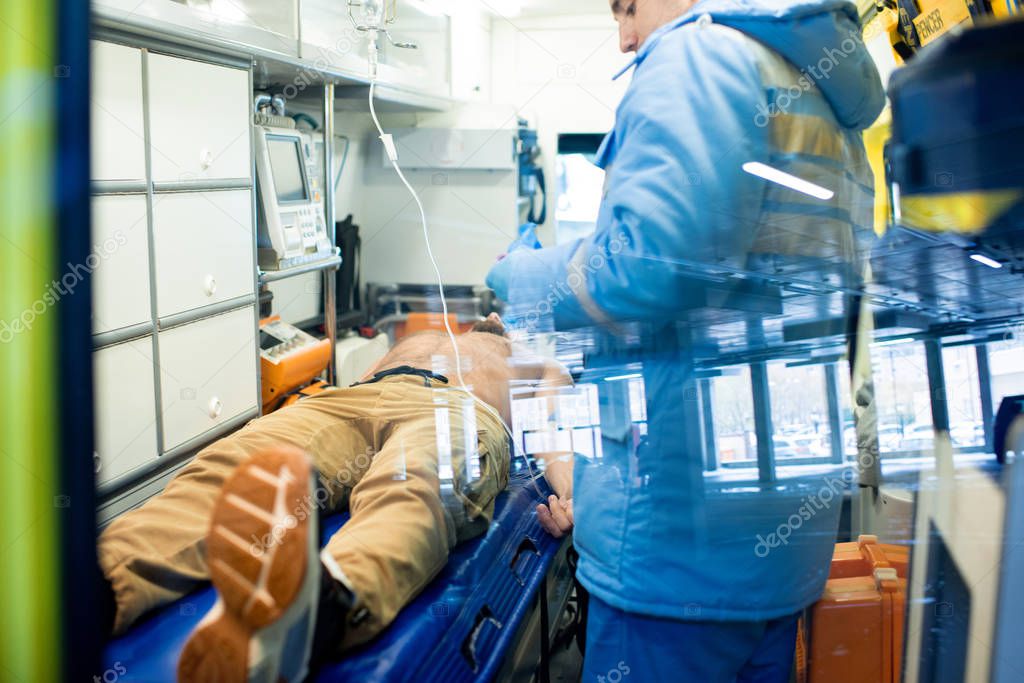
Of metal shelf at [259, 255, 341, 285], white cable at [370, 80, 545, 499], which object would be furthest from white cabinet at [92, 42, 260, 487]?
white cable at [370, 80, 545, 499]

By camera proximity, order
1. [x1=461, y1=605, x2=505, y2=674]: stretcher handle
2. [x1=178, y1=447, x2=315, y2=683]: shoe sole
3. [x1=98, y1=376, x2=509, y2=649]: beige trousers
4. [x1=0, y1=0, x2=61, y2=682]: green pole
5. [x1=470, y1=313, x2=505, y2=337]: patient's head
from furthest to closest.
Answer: [x1=470, y1=313, x2=505, y2=337]: patient's head
[x1=461, y1=605, x2=505, y2=674]: stretcher handle
[x1=98, y1=376, x2=509, y2=649]: beige trousers
[x1=178, y1=447, x2=315, y2=683]: shoe sole
[x1=0, y1=0, x2=61, y2=682]: green pole

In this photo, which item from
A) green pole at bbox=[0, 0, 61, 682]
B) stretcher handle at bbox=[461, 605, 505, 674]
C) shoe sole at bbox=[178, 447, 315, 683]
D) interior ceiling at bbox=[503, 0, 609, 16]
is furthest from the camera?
interior ceiling at bbox=[503, 0, 609, 16]

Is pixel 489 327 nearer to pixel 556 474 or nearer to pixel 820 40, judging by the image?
pixel 556 474

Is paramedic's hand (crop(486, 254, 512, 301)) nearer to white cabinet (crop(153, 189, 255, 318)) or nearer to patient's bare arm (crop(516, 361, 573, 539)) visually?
patient's bare arm (crop(516, 361, 573, 539))

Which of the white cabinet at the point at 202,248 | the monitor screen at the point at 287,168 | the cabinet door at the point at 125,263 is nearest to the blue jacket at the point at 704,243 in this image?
the cabinet door at the point at 125,263

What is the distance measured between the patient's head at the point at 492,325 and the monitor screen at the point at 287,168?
1.15 m

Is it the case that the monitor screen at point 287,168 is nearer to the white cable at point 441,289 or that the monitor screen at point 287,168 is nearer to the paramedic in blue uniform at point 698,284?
the white cable at point 441,289

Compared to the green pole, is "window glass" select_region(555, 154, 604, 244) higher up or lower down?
higher up

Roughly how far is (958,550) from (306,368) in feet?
6.75

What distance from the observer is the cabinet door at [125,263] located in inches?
67.3

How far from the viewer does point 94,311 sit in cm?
83

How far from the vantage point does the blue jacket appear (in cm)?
100

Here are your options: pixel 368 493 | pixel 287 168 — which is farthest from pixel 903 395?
pixel 287 168

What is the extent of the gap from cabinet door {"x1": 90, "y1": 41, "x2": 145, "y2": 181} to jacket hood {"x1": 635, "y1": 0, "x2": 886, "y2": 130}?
1.17 metres
